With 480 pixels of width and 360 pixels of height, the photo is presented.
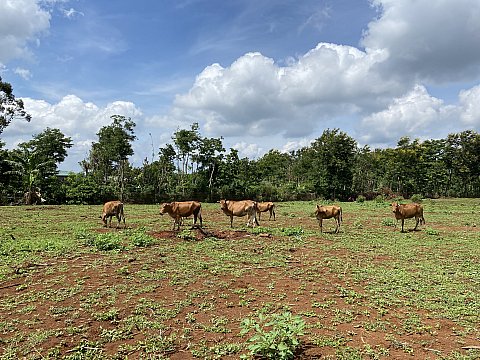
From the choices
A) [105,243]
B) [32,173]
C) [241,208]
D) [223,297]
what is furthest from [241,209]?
[32,173]

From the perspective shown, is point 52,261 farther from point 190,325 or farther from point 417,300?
point 417,300

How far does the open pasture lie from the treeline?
2398 centimetres

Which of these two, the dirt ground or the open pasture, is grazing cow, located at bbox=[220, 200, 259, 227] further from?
the dirt ground

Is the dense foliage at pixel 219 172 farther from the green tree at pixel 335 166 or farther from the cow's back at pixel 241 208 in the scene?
the cow's back at pixel 241 208

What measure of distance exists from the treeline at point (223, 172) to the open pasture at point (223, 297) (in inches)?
944

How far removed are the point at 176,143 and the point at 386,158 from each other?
35.5 m

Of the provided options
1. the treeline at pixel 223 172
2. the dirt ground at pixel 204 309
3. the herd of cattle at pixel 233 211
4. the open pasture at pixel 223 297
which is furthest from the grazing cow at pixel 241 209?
the treeline at pixel 223 172

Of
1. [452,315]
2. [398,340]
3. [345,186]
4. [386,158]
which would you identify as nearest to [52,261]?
[398,340]

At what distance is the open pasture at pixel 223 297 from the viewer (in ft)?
16.7

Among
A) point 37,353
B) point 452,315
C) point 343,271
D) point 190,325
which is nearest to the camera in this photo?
point 37,353

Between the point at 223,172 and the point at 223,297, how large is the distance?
35.3 meters

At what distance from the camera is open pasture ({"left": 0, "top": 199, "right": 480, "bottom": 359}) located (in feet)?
16.7

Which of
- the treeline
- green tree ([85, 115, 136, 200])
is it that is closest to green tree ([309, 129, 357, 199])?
the treeline

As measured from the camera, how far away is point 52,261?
9203mm
